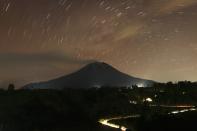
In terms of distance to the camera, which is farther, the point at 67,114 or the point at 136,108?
the point at 136,108

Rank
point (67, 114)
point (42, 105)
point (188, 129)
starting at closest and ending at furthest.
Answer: point (188, 129)
point (67, 114)
point (42, 105)

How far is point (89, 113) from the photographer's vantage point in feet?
181

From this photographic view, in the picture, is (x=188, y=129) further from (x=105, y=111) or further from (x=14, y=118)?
(x=105, y=111)

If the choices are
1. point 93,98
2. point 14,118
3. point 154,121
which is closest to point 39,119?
point 14,118

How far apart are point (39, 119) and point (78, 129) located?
1280cm

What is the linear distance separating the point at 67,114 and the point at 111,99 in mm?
19447

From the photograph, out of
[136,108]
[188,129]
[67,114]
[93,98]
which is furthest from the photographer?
[93,98]

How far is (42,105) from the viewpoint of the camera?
190 ft

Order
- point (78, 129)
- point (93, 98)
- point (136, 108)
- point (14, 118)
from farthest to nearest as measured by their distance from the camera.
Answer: point (93, 98), point (136, 108), point (14, 118), point (78, 129)

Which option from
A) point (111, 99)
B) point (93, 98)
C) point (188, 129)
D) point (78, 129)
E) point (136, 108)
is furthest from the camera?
point (93, 98)

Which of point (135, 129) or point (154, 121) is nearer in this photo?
point (135, 129)

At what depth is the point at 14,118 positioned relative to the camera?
158 ft

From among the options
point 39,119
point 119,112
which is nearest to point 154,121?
point 39,119

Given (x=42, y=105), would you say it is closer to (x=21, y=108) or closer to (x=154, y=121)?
(x=21, y=108)
